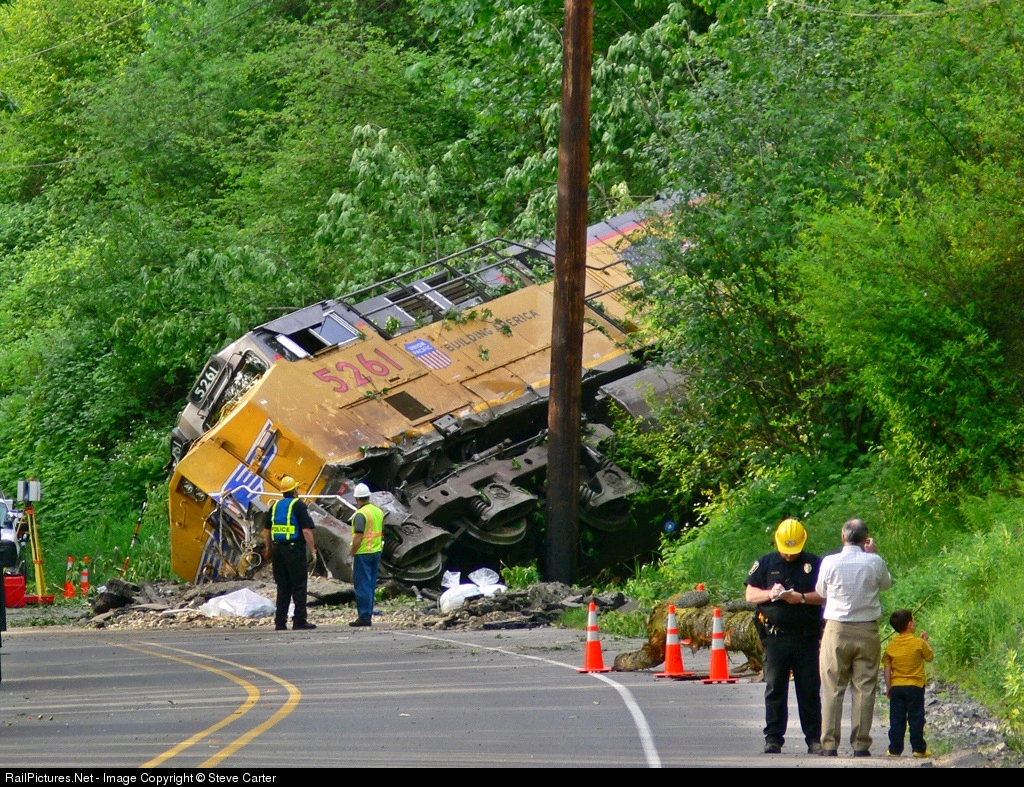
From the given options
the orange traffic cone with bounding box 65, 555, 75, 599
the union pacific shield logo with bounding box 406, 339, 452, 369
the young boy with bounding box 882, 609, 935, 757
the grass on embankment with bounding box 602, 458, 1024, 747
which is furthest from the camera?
the orange traffic cone with bounding box 65, 555, 75, 599

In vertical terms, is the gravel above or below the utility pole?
below

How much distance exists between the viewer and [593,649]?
13570mm

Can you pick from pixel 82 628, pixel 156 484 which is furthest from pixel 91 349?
pixel 82 628

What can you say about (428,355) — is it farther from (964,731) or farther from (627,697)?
(964,731)

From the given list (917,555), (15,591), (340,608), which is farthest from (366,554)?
(15,591)

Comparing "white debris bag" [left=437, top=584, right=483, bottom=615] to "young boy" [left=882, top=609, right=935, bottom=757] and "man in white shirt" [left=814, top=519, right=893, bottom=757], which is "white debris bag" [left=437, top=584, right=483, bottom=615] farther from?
"young boy" [left=882, top=609, right=935, bottom=757]

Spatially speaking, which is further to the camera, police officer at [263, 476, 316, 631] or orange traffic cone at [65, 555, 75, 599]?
orange traffic cone at [65, 555, 75, 599]

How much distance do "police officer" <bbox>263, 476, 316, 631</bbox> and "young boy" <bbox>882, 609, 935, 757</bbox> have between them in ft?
31.2

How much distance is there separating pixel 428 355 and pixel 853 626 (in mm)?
12610

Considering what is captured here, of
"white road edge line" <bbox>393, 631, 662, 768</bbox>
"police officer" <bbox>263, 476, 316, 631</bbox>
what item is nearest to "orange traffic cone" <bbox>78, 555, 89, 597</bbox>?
"police officer" <bbox>263, 476, 316, 631</bbox>

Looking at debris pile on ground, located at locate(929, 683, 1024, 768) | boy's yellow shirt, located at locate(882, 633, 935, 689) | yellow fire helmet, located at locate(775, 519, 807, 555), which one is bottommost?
debris pile on ground, located at locate(929, 683, 1024, 768)

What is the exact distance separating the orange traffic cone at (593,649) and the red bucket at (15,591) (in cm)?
1394

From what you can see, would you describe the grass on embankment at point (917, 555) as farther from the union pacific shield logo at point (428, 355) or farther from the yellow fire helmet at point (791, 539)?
the union pacific shield logo at point (428, 355)

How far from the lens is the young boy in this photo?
9375mm
